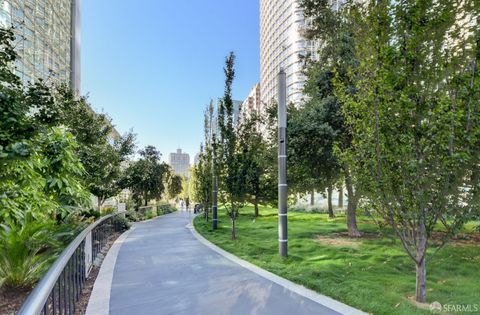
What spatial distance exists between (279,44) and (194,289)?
9079 centimetres

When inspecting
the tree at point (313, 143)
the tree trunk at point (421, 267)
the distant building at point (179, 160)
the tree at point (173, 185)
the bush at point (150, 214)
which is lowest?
the bush at point (150, 214)

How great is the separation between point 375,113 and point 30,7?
119 feet

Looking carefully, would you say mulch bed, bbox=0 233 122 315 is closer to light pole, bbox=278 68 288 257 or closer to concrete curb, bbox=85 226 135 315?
concrete curb, bbox=85 226 135 315

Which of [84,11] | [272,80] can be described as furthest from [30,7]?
[272,80]

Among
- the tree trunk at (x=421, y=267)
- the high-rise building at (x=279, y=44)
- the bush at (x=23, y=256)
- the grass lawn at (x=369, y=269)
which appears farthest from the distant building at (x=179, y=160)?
the tree trunk at (x=421, y=267)

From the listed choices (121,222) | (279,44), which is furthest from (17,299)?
(279,44)

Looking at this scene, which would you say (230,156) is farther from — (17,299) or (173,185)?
(173,185)

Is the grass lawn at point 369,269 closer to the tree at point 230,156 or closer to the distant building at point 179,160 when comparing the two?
the tree at point 230,156

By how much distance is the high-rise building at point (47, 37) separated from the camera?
27.2 metres

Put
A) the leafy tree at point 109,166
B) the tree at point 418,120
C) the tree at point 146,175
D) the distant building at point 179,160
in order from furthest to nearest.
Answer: the distant building at point 179,160 < the tree at point 146,175 < the leafy tree at point 109,166 < the tree at point 418,120

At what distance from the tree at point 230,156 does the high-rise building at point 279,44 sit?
2336 inches

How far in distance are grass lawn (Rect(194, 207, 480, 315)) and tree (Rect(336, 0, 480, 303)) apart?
28.7 inches

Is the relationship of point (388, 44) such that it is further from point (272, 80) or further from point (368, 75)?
point (272, 80)

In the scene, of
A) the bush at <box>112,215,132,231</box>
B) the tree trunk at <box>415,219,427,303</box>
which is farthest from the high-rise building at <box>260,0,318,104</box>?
the tree trunk at <box>415,219,427,303</box>
